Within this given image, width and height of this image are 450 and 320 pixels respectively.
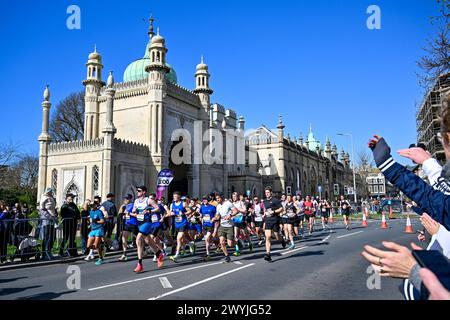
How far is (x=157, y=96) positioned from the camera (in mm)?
27859

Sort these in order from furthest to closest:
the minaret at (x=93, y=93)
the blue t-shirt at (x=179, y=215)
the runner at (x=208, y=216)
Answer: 1. the minaret at (x=93, y=93)
2. the runner at (x=208, y=216)
3. the blue t-shirt at (x=179, y=215)

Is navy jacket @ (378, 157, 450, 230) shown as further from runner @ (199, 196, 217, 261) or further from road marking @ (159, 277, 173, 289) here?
runner @ (199, 196, 217, 261)

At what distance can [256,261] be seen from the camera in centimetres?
1054

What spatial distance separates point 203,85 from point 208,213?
23.6m

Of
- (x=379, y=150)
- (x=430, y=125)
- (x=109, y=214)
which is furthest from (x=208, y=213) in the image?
(x=430, y=125)

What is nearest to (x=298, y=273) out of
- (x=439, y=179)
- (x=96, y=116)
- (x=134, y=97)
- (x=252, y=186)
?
(x=439, y=179)

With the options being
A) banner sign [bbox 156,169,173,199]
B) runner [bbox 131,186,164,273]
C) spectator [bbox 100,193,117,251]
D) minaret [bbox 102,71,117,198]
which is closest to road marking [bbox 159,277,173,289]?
runner [bbox 131,186,164,273]

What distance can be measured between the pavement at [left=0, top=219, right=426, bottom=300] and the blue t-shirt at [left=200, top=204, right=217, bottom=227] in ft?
4.45

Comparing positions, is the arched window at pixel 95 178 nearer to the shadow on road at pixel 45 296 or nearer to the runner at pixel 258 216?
the runner at pixel 258 216

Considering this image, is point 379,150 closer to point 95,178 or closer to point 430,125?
point 95,178

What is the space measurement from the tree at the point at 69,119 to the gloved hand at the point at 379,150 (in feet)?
161

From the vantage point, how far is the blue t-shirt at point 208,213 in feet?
40.3

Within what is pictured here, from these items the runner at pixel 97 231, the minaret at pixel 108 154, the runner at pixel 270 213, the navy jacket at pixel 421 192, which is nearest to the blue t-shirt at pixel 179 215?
the runner at pixel 97 231
